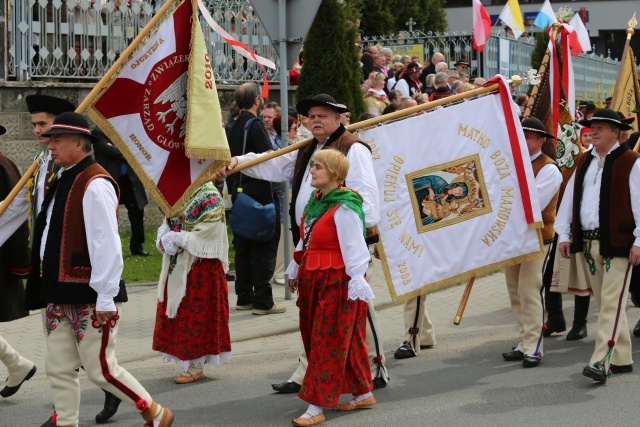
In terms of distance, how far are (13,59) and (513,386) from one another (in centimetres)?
832

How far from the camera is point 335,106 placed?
24.9 ft

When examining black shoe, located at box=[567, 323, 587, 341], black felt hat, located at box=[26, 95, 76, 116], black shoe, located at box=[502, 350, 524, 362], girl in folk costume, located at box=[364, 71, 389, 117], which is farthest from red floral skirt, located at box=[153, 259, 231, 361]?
girl in folk costume, located at box=[364, 71, 389, 117]

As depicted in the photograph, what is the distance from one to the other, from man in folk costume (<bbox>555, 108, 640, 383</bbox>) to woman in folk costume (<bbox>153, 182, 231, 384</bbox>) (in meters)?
2.61

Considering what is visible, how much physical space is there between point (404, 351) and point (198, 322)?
1755mm

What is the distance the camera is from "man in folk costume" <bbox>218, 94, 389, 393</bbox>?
7.47 metres

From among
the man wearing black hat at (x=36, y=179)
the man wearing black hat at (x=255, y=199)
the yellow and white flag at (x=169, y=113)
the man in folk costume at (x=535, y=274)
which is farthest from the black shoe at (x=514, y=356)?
the man wearing black hat at (x=36, y=179)

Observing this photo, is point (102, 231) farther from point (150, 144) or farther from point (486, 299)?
point (486, 299)

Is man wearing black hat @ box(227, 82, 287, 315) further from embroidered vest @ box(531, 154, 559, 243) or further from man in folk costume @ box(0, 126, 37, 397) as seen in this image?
man in folk costume @ box(0, 126, 37, 397)

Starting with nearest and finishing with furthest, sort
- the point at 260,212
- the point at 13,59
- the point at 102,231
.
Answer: the point at 102,231
the point at 260,212
the point at 13,59

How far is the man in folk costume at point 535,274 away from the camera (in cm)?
870

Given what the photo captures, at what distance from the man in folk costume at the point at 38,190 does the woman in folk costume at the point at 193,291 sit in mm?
1012

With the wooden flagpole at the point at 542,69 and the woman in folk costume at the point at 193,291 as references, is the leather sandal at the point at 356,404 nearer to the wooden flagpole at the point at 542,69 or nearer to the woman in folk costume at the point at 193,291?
the woman in folk costume at the point at 193,291

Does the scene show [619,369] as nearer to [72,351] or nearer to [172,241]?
[172,241]

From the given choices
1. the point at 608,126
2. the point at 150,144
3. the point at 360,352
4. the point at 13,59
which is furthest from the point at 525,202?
the point at 13,59
